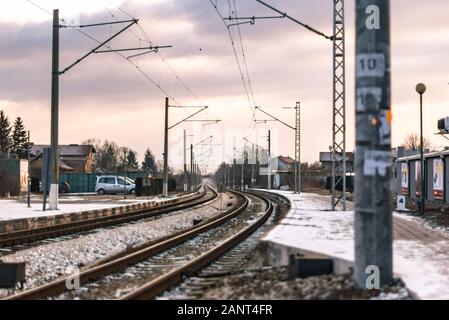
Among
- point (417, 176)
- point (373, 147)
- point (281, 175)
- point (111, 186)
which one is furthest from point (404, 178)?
point (281, 175)

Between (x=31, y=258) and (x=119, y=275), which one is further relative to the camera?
(x=31, y=258)

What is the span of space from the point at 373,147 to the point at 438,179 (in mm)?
28388

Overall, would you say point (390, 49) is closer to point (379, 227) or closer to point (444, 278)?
point (379, 227)

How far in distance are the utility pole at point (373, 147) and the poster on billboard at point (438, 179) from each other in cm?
2690

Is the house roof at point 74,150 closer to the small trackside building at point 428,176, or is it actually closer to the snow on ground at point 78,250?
the small trackside building at point 428,176

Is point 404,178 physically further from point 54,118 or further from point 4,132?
point 4,132

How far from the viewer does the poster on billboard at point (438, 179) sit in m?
33.1

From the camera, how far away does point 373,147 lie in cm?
743

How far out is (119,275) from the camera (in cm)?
1158

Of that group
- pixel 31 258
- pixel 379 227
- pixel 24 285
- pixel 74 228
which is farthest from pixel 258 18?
pixel 379 227

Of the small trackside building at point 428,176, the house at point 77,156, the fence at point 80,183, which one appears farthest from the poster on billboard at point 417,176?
the house at point 77,156

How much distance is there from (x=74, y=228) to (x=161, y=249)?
18.5 feet
